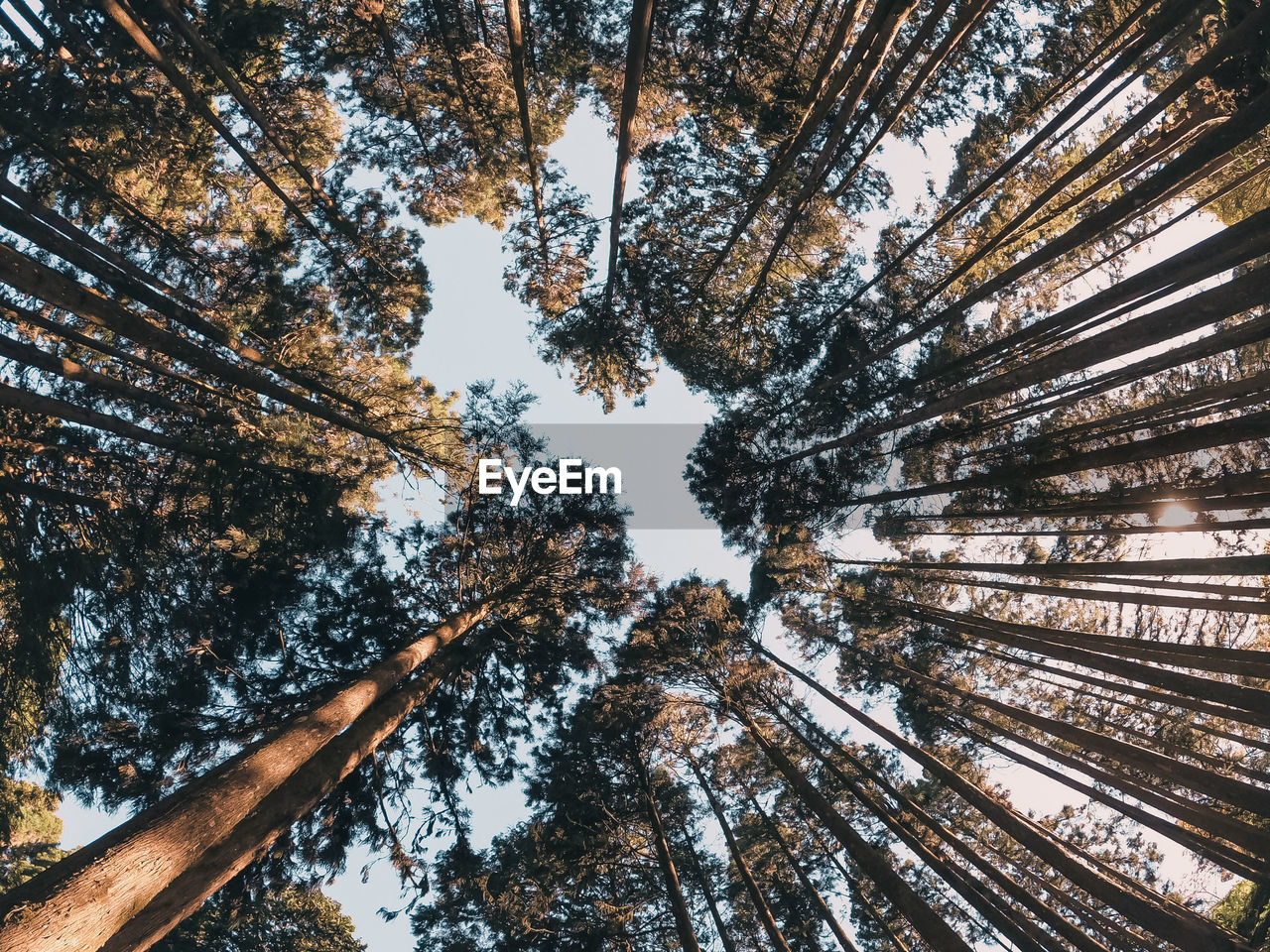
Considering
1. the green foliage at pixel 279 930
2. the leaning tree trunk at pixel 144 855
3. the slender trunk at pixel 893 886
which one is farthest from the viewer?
the green foliage at pixel 279 930

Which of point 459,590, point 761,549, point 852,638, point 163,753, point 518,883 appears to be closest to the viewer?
point 163,753

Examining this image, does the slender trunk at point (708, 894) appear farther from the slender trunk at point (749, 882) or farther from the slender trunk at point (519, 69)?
the slender trunk at point (519, 69)

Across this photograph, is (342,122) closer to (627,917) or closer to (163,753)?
(163,753)

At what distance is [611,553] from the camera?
44.2ft

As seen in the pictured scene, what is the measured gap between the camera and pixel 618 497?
13672mm

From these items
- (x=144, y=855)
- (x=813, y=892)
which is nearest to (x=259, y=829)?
(x=144, y=855)

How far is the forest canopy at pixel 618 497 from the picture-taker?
6.48 meters

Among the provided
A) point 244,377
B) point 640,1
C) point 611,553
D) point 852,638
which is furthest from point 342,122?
point 852,638

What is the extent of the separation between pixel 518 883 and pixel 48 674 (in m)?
7.98
